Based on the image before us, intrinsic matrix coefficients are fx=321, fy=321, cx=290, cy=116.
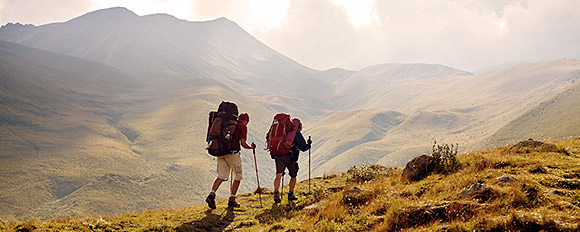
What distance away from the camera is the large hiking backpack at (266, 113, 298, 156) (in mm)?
11570

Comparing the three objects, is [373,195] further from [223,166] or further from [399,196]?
[223,166]

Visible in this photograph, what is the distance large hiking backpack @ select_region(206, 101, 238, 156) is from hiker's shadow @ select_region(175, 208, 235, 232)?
6.63 ft

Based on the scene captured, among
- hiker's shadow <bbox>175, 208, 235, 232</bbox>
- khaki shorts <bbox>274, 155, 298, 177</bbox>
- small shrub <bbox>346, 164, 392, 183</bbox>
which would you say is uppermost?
khaki shorts <bbox>274, 155, 298, 177</bbox>

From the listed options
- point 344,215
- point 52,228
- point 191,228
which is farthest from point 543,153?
point 52,228

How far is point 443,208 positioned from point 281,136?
6.36 metres

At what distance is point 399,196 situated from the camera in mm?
8109

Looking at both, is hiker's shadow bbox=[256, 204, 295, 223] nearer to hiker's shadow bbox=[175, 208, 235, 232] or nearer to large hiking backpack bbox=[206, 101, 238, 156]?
hiker's shadow bbox=[175, 208, 235, 232]

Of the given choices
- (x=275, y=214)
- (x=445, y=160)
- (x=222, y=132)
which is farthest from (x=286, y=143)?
(x=445, y=160)

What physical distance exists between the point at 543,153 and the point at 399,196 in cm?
582

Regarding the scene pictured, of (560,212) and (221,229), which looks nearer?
(560,212)

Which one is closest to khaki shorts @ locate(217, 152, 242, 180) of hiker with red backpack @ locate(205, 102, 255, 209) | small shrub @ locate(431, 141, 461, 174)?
hiker with red backpack @ locate(205, 102, 255, 209)

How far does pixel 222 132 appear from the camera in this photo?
10969 mm

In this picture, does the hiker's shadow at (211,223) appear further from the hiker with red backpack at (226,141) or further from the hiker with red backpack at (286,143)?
the hiker with red backpack at (286,143)

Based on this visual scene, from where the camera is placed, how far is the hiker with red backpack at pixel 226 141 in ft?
35.8
